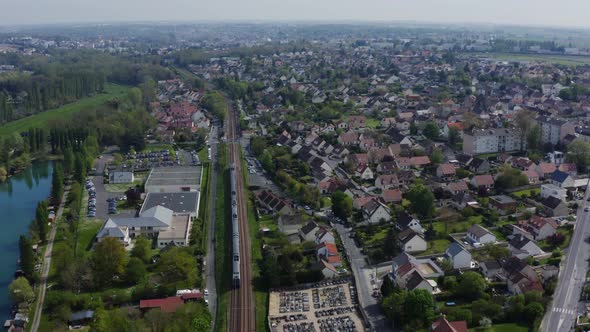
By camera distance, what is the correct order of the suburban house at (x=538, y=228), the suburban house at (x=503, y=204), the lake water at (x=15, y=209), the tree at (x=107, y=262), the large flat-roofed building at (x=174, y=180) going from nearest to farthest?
the tree at (x=107, y=262) → the lake water at (x=15, y=209) → the suburban house at (x=538, y=228) → the suburban house at (x=503, y=204) → the large flat-roofed building at (x=174, y=180)

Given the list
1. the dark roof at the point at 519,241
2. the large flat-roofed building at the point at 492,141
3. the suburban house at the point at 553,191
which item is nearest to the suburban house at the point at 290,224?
the dark roof at the point at 519,241

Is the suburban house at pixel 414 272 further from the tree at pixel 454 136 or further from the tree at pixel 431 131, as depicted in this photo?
the tree at pixel 431 131

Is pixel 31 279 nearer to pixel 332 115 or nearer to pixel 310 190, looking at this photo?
pixel 310 190

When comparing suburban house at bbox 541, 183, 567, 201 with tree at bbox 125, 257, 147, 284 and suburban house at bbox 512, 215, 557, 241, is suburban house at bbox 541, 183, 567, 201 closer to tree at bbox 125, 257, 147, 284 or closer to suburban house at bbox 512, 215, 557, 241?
suburban house at bbox 512, 215, 557, 241

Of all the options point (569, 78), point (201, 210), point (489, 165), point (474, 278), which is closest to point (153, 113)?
point (201, 210)

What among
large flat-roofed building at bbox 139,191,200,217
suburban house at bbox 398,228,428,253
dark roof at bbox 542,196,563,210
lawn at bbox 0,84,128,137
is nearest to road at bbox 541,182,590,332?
dark roof at bbox 542,196,563,210

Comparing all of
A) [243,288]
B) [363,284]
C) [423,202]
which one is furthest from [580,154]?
[243,288]

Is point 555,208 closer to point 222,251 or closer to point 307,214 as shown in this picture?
point 307,214
